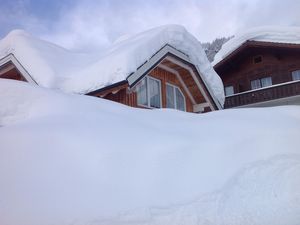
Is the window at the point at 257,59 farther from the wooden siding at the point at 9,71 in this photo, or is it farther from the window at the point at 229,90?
the wooden siding at the point at 9,71

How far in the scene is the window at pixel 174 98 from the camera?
36.7ft

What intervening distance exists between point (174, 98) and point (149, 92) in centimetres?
161

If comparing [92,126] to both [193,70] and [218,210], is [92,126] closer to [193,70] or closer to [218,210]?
[218,210]

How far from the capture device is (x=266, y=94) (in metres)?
17.7

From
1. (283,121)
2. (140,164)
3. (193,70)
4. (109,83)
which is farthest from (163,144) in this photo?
(193,70)

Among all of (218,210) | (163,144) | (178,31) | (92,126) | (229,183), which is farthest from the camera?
(178,31)

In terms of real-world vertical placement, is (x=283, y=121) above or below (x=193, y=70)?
below

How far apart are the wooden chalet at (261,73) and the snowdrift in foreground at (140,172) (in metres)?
14.9

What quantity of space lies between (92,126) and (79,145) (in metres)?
0.52

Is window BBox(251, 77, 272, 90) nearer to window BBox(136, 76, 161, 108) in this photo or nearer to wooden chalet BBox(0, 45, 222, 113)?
wooden chalet BBox(0, 45, 222, 113)

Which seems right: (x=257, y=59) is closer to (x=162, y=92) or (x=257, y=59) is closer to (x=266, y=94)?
(x=266, y=94)

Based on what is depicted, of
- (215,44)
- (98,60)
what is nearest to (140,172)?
(98,60)

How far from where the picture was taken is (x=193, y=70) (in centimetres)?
1084

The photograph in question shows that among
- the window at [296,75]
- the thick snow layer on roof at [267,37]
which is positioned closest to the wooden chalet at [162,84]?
the thick snow layer on roof at [267,37]
